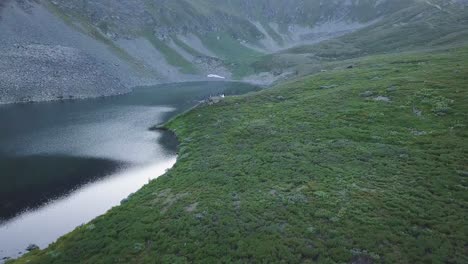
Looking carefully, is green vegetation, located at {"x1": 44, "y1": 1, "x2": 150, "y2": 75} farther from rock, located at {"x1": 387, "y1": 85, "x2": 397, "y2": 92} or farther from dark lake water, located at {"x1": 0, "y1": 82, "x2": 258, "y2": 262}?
rock, located at {"x1": 387, "y1": 85, "x2": 397, "y2": 92}

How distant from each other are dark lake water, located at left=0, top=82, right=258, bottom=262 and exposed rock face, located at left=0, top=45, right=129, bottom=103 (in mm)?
7641

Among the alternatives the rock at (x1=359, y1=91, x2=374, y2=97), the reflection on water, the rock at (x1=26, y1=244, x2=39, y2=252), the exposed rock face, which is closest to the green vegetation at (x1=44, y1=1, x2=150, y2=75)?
the exposed rock face

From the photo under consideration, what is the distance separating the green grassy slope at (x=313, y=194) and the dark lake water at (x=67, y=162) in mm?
5388

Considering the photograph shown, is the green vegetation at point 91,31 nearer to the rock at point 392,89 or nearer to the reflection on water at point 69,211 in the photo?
the reflection on water at point 69,211

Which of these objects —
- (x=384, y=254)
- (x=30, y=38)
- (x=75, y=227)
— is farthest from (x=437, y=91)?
(x=30, y=38)

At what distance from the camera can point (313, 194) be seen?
3672cm

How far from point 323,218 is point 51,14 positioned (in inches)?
6242

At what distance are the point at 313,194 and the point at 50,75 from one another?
369 ft

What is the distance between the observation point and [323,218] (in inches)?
1272

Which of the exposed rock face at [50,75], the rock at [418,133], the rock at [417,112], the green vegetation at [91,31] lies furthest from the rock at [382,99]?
the green vegetation at [91,31]

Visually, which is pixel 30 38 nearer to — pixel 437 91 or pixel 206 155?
pixel 206 155

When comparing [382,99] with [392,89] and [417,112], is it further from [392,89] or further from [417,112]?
[417,112]

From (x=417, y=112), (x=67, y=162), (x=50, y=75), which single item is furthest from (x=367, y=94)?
(x=50, y=75)

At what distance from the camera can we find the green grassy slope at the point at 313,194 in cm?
2856
